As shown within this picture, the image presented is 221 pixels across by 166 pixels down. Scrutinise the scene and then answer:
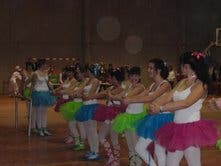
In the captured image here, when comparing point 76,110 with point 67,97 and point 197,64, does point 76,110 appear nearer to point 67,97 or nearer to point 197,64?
point 67,97

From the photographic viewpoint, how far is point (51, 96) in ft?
37.2

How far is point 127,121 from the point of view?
6.77 metres

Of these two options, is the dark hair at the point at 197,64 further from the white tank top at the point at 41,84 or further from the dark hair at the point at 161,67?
the white tank top at the point at 41,84

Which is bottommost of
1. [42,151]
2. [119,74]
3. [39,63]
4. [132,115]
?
[42,151]

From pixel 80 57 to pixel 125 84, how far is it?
1938 cm

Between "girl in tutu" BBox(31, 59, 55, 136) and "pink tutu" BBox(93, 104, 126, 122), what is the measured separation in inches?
138

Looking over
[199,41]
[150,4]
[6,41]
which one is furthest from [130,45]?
[6,41]

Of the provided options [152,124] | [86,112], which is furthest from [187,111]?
[86,112]

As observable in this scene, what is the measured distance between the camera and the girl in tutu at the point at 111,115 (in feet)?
24.6

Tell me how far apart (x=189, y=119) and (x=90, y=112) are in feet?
11.1

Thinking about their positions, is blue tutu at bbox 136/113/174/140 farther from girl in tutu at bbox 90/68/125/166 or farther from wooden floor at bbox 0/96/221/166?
wooden floor at bbox 0/96/221/166

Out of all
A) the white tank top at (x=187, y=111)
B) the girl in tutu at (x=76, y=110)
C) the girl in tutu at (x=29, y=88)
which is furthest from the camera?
the girl in tutu at (x=29, y=88)

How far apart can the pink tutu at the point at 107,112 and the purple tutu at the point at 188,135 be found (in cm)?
244

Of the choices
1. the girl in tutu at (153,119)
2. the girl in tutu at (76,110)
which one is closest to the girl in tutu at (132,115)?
the girl in tutu at (153,119)
